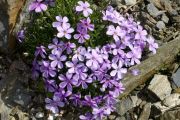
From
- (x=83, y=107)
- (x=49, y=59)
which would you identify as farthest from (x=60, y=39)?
(x=83, y=107)

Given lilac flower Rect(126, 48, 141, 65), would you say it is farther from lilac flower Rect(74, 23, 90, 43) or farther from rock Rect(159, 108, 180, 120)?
rock Rect(159, 108, 180, 120)

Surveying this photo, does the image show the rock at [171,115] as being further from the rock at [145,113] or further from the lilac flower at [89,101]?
the lilac flower at [89,101]

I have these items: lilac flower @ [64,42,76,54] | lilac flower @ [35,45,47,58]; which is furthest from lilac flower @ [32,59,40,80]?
lilac flower @ [64,42,76,54]

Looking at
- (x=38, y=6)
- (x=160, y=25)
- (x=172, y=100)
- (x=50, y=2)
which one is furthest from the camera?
(x=160, y=25)

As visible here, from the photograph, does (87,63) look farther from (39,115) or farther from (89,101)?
(39,115)

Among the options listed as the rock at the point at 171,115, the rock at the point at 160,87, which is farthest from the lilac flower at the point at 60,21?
the rock at the point at 171,115

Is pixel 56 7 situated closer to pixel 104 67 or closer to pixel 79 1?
pixel 79 1

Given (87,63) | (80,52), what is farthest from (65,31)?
(87,63)
